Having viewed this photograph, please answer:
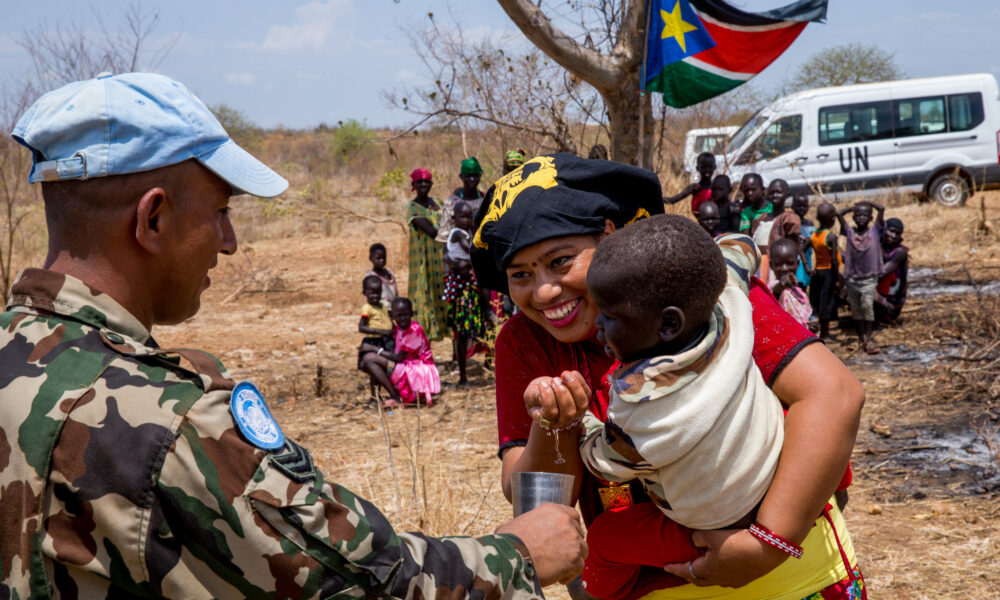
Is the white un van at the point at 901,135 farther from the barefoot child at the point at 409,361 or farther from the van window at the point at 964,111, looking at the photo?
the barefoot child at the point at 409,361

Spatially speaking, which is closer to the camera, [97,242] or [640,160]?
[97,242]

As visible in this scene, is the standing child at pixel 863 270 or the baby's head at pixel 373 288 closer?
the baby's head at pixel 373 288

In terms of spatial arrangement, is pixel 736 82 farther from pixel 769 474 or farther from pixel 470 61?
pixel 470 61

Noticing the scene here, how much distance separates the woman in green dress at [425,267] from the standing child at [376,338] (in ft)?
2.45

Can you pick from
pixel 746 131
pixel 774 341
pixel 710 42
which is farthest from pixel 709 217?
pixel 746 131

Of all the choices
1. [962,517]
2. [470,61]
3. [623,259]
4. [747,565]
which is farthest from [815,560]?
[470,61]

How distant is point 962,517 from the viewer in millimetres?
4160

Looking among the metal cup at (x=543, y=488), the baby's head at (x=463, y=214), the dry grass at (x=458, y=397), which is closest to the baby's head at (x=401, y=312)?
the dry grass at (x=458, y=397)

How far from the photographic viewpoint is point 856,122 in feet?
48.1

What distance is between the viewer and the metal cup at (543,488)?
165 cm

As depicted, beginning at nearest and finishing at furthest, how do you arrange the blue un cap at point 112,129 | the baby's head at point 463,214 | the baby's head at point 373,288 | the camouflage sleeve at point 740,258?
the blue un cap at point 112,129
the camouflage sleeve at point 740,258
the baby's head at point 373,288
the baby's head at point 463,214

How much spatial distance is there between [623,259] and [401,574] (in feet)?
2.09

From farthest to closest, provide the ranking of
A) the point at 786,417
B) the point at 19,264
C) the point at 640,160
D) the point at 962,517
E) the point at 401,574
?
1. the point at 19,264
2. the point at 640,160
3. the point at 962,517
4. the point at 786,417
5. the point at 401,574

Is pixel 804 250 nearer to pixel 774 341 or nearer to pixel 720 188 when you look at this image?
pixel 720 188
